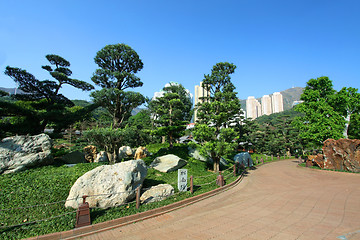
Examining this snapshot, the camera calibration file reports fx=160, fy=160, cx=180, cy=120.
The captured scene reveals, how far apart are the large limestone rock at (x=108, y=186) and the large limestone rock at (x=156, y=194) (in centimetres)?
56

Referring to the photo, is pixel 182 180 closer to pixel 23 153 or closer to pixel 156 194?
pixel 156 194

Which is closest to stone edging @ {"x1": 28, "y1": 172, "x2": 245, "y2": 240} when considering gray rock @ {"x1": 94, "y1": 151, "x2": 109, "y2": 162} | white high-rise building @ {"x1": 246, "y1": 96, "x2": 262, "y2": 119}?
gray rock @ {"x1": 94, "y1": 151, "x2": 109, "y2": 162}

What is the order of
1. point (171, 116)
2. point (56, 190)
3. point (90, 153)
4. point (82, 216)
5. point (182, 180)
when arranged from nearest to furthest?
1. point (82, 216)
2. point (56, 190)
3. point (182, 180)
4. point (90, 153)
5. point (171, 116)

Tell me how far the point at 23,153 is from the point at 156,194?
877 cm

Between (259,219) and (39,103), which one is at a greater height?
(39,103)

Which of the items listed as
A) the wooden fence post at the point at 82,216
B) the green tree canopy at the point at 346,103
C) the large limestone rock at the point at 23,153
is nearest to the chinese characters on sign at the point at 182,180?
the wooden fence post at the point at 82,216

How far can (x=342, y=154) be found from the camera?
53.9ft

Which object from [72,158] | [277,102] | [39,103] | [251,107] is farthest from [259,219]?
[277,102]

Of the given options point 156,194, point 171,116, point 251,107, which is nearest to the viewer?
point 156,194

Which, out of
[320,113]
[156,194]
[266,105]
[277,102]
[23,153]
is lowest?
[156,194]

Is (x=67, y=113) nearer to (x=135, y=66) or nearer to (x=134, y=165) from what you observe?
(x=135, y=66)

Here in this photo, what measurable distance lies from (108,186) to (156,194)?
232 cm

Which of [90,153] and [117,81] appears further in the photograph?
[90,153]

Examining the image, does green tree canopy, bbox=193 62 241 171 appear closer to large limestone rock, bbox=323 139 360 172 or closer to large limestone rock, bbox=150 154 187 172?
large limestone rock, bbox=150 154 187 172
